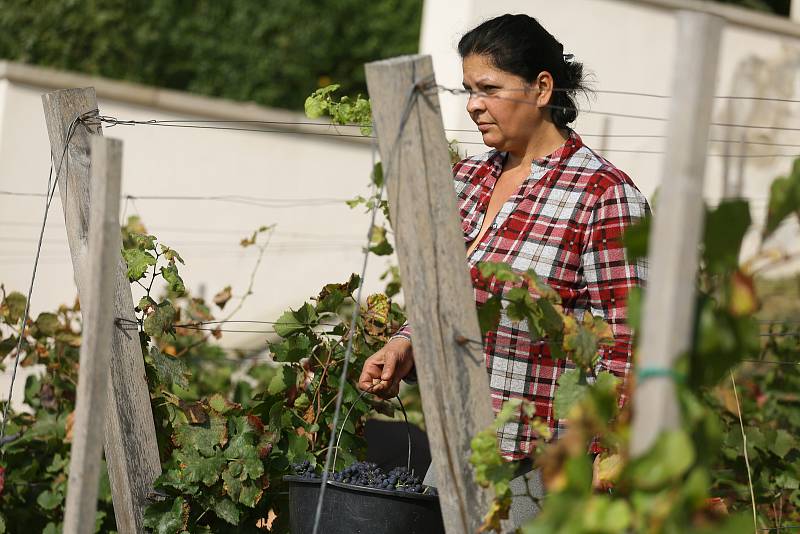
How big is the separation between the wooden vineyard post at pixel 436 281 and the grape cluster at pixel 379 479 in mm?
303

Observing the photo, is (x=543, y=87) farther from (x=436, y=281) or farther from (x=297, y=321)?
(x=297, y=321)

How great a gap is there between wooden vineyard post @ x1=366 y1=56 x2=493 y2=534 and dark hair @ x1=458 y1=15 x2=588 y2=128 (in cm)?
49

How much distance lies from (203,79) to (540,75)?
29.5 ft

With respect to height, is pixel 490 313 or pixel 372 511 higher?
pixel 490 313

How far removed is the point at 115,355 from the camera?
2463mm

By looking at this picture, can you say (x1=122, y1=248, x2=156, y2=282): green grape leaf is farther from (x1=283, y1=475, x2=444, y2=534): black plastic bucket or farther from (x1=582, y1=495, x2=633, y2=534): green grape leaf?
(x1=582, y1=495, x2=633, y2=534): green grape leaf

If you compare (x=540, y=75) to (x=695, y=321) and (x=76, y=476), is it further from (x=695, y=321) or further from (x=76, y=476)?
(x=76, y=476)

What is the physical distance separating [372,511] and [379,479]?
11 cm

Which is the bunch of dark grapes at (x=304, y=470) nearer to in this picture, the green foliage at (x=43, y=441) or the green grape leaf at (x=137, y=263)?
the green grape leaf at (x=137, y=263)

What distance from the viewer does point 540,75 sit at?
2.38 m

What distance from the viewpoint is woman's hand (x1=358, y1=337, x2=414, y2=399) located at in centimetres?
232

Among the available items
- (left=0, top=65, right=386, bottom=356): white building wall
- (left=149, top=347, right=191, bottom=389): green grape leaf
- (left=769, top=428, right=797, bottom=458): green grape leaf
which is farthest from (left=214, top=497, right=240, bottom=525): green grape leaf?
(left=0, top=65, right=386, bottom=356): white building wall

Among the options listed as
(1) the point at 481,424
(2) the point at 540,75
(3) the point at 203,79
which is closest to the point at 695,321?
(1) the point at 481,424

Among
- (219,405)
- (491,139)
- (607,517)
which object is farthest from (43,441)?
(607,517)
